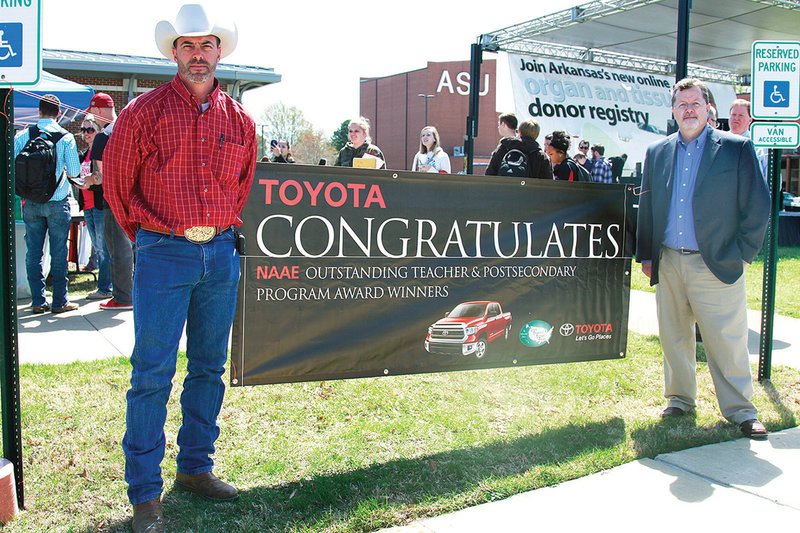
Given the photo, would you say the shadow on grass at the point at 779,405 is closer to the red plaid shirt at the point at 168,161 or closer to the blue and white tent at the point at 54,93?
the red plaid shirt at the point at 168,161

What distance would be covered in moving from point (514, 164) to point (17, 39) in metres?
4.63

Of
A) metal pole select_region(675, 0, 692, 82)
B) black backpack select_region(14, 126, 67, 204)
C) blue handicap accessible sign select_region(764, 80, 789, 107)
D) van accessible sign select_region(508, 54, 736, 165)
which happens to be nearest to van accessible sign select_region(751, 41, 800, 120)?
blue handicap accessible sign select_region(764, 80, 789, 107)

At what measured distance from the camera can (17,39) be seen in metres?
2.97

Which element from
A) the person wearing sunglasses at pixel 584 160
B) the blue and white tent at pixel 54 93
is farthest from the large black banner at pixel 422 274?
the person wearing sunglasses at pixel 584 160

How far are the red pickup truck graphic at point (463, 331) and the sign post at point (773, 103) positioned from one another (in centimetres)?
232

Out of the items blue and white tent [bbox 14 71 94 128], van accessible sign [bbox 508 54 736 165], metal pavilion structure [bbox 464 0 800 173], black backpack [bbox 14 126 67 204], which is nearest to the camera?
black backpack [bbox 14 126 67 204]

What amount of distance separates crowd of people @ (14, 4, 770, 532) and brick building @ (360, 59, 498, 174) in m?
56.5

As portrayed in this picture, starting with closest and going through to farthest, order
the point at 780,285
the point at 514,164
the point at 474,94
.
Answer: the point at 514,164, the point at 780,285, the point at 474,94

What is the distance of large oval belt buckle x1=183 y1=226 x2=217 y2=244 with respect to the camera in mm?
2973

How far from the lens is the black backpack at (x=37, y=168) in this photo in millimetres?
7148

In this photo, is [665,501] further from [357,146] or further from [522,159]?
[357,146]

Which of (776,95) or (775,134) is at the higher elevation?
(776,95)

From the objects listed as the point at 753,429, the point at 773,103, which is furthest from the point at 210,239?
the point at 773,103

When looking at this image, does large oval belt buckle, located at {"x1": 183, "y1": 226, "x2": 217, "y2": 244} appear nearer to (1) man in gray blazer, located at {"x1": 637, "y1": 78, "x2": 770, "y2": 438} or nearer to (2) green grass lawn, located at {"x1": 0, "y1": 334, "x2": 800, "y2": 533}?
(2) green grass lawn, located at {"x1": 0, "y1": 334, "x2": 800, "y2": 533}
